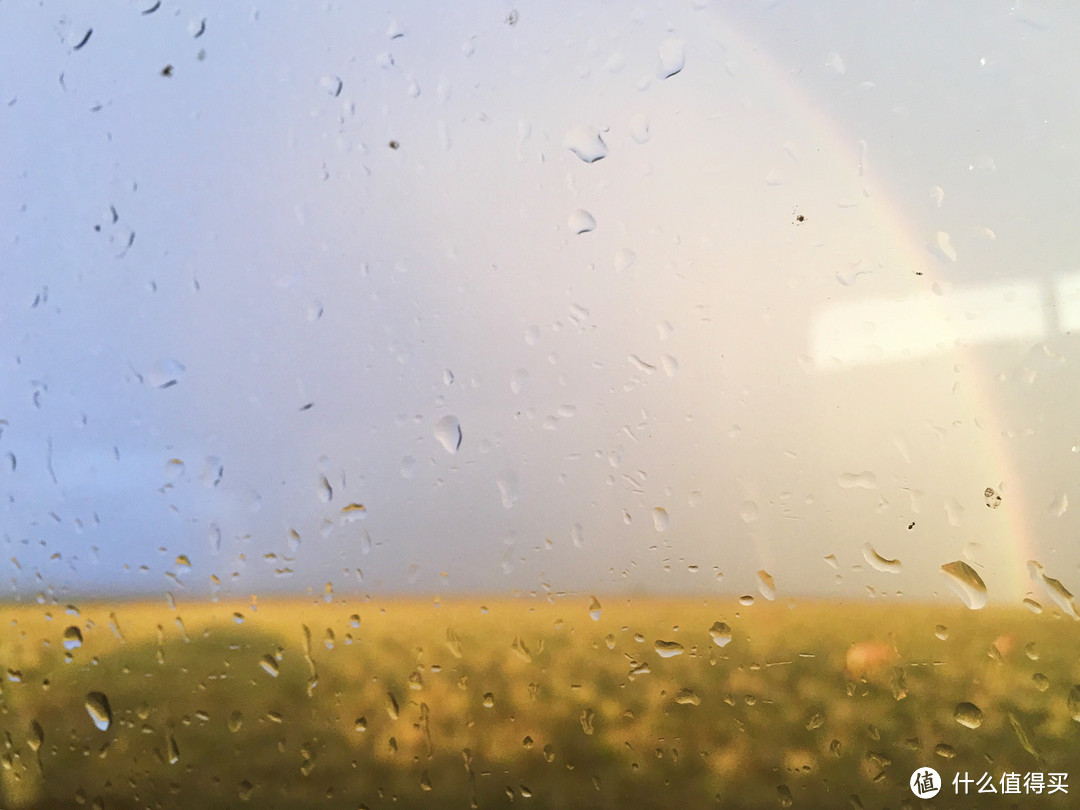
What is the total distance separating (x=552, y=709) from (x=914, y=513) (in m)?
0.52

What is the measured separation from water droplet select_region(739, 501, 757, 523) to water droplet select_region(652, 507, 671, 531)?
9 cm

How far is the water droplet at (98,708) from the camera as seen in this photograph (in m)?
0.77

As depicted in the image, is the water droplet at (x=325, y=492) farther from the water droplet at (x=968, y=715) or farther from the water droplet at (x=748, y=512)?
the water droplet at (x=968, y=715)

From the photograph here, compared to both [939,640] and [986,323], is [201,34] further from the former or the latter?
[939,640]

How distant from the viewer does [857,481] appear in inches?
31.2

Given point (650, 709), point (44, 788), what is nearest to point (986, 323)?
point (650, 709)

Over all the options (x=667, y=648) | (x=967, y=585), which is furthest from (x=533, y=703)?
(x=967, y=585)

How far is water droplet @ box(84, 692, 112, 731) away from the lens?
0.77 meters

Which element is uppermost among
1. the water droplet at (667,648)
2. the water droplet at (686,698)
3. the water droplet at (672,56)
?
the water droplet at (672,56)

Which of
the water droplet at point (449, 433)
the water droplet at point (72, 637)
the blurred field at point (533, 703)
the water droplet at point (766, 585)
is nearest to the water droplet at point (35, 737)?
the blurred field at point (533, 703)

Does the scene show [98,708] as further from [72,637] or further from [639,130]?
[639,130]

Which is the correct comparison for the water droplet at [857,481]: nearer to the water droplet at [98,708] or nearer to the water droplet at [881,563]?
the water droplet at [881,563]

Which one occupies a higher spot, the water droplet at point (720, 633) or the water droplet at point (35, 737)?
the water droplet at point (720, 633)

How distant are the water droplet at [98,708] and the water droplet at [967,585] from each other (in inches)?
41.7
